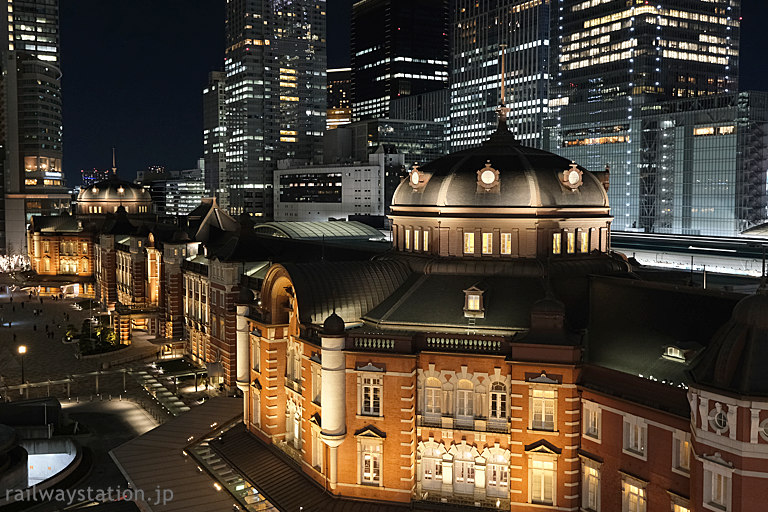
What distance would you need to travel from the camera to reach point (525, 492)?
45312mm

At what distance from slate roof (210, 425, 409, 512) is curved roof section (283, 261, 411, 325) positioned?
1093 centimetres

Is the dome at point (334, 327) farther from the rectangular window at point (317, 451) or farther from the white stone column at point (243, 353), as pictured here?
the white stone column at point (243, 353)

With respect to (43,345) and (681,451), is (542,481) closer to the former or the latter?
(681,451)

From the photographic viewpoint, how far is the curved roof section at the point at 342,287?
175 feet

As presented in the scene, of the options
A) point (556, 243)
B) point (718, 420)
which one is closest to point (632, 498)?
point (718, 420)

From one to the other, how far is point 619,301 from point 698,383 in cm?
1452

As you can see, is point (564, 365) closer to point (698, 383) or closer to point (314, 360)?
point (698, 383)

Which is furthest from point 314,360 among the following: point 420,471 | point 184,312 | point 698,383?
point 184,312

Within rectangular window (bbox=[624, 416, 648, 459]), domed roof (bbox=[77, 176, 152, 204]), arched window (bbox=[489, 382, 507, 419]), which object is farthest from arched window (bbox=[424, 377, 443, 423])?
domed roof (bbox=[77, 176, 152, 204])

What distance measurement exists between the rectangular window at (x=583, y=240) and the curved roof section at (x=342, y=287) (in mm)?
13127

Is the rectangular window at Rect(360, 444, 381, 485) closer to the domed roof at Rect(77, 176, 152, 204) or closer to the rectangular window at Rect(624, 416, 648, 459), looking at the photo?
the rectangular window at Rect(624, 416, 648, 459)

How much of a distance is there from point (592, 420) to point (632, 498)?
15.4ft

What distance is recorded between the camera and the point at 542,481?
4519cm

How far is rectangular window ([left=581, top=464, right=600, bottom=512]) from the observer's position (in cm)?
4356
